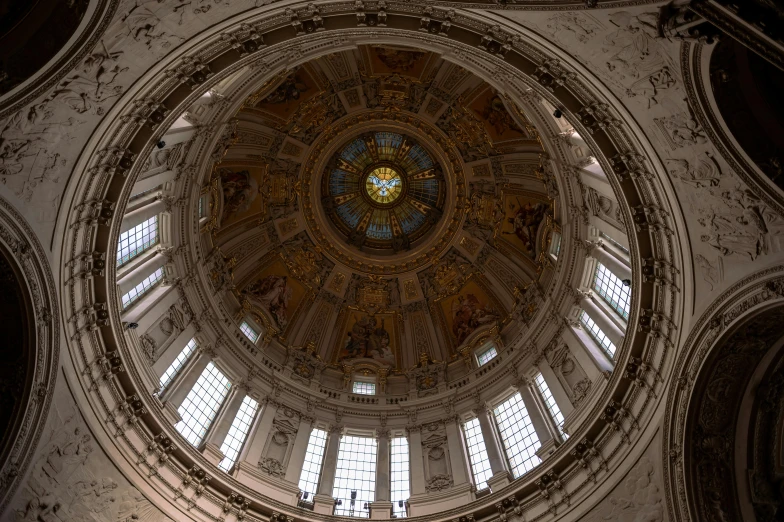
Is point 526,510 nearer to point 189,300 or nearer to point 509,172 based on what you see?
point 189,300

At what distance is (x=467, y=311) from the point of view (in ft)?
120

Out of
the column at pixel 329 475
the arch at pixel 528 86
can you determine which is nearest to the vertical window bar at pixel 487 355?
the column at pixel 329 475

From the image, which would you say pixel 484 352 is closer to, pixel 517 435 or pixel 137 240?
pixel 517 435

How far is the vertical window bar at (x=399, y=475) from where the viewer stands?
2425cm

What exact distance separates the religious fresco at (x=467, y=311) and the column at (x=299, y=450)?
1146 cm

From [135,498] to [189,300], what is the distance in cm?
1064

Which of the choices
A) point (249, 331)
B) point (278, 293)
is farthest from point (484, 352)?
point (249, 331)

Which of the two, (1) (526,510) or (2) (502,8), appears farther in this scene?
(1) (526,510)

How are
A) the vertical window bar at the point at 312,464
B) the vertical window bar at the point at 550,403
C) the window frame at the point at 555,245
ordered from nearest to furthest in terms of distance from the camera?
1. the vertical window bar at the point at 550,403
2. the vertical window bar at the point at 312,464
3. the window frame at the point at 555,245

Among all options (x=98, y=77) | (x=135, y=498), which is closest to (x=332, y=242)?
(x=135, y=498)

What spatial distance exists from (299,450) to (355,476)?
112 inches

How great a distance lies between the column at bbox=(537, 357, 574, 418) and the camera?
78.0ft

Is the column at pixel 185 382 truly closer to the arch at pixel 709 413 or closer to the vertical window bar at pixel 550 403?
the vertical window bar at pixel 550 403

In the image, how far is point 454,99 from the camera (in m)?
34.3
